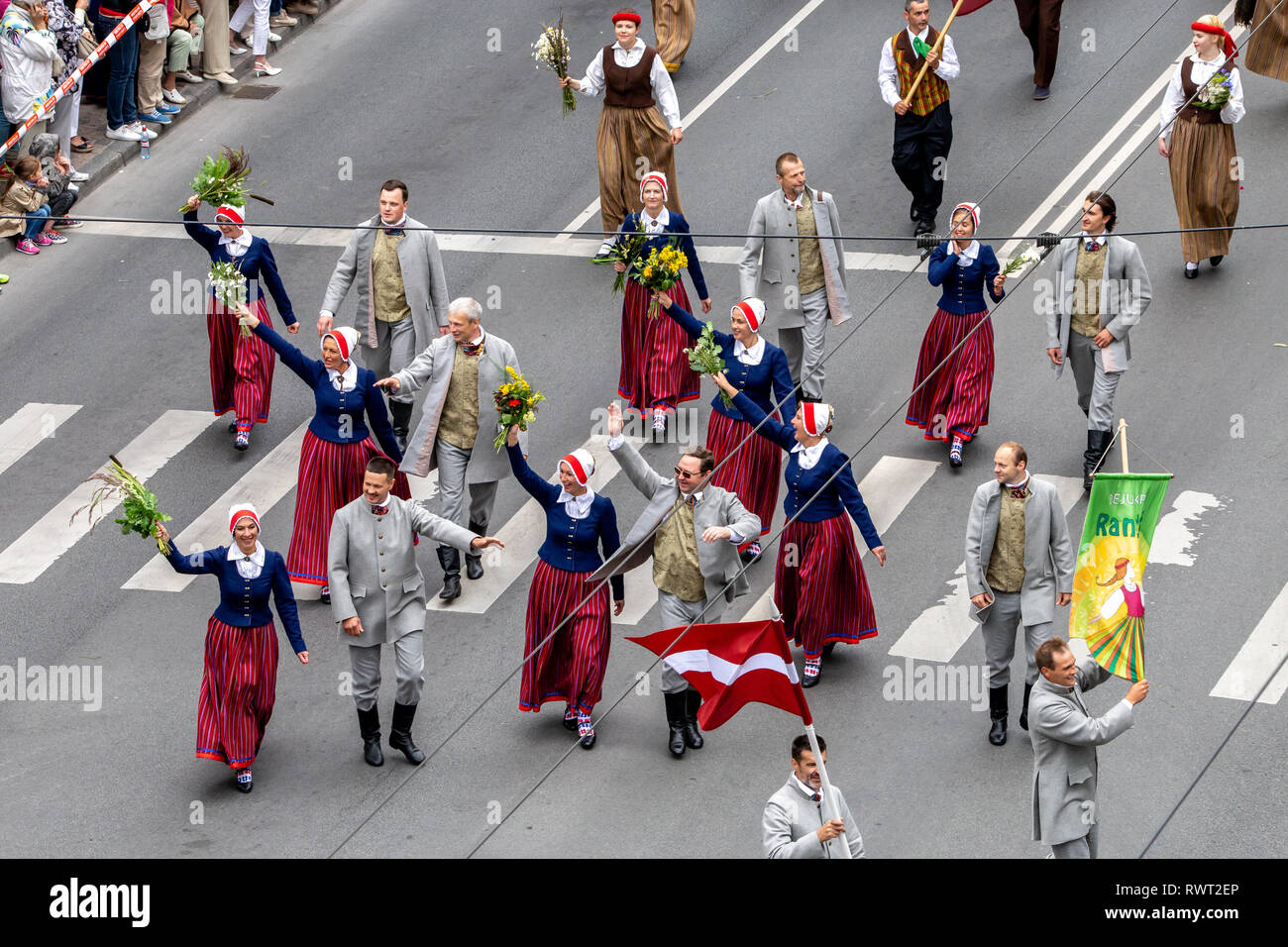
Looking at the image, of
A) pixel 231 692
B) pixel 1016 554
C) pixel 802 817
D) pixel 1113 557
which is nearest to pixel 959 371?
pixel 1016 554

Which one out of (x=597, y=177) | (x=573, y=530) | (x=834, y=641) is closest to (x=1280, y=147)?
(x=597, y=177)

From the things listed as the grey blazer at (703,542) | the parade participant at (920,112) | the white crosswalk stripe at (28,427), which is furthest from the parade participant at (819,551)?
the white crosswalk stripe at (28,427)

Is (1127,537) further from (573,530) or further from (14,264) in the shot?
(14,264)

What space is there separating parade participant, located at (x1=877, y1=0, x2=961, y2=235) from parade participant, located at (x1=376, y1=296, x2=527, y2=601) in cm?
546

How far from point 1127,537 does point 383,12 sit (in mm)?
13717

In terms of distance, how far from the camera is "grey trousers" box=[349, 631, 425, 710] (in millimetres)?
14883

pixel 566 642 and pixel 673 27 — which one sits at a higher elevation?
pixel 673 27

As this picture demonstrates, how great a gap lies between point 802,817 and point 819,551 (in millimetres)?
3559

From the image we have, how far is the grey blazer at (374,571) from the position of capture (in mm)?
14852

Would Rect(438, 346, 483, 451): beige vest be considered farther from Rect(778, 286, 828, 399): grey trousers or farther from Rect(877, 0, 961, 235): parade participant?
Rect(877, 0, 961, 235): parade participant

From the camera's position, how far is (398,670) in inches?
587

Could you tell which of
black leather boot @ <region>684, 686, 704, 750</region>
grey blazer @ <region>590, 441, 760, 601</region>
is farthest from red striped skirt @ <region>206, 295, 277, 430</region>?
black leather boot @ <region>684, 686, 704, 750</region>

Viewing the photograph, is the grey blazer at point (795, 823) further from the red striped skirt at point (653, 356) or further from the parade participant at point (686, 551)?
the red striped skirt at point (653, 356)

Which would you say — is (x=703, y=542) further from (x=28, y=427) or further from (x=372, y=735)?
(x=28, y=427)
